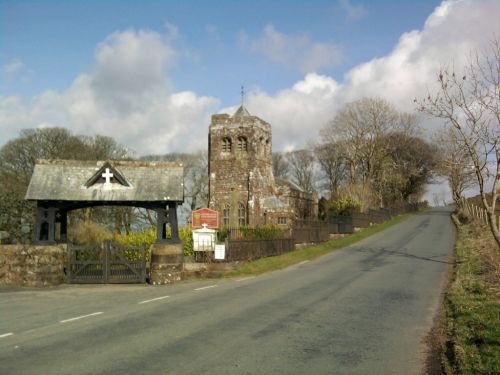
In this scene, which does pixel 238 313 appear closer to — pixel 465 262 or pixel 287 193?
pixel 465 262

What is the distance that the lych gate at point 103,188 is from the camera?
53.9ft

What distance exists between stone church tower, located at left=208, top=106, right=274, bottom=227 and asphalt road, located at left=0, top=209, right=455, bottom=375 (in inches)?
817

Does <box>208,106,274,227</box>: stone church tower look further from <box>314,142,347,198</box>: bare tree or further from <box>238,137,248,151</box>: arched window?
<box>314,142,347,198</box>: bare tree

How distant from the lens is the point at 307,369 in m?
6.24

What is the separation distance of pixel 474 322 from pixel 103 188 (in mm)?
12877

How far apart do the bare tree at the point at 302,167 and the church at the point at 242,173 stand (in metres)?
42.9

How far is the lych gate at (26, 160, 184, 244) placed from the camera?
1642 centimetres

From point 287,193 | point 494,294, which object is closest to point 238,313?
point 494,294

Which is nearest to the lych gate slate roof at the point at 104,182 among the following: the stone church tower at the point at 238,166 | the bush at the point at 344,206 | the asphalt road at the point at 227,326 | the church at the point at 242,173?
the asphalt road at the point at 227,326

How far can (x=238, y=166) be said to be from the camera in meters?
37.4

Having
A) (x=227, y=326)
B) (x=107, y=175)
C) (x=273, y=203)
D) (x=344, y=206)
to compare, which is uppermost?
(x=107, y=175)

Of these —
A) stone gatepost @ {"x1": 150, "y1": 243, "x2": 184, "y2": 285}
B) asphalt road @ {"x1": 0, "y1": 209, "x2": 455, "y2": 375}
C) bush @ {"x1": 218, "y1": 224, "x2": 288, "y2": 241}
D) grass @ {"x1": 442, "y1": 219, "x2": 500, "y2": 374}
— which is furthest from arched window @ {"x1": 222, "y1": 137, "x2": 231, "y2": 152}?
grass @ {"x1": 442, "y1": 219, "x2": 500, "y2": 374}

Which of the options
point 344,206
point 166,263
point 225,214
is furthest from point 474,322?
point 344,206

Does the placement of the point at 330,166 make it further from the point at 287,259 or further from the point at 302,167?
the point at 287,259
